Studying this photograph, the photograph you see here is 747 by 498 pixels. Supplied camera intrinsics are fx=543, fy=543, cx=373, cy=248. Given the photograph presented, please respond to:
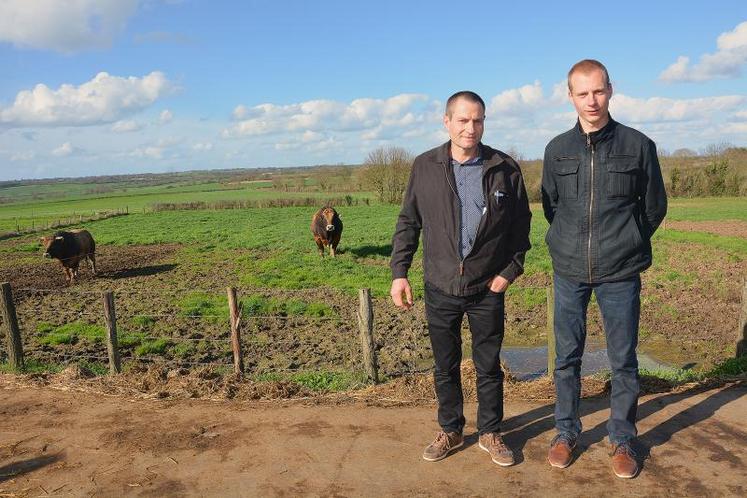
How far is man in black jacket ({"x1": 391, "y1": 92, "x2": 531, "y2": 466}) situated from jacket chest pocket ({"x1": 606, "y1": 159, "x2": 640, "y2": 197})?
0.52 metres

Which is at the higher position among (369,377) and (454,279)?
(454,279)

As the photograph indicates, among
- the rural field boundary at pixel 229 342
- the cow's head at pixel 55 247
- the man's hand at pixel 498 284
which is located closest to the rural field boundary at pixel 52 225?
the cow's head at pixel 55 247

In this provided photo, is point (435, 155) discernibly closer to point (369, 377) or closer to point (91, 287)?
point (369, 377)

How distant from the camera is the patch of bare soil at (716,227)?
20525 mm

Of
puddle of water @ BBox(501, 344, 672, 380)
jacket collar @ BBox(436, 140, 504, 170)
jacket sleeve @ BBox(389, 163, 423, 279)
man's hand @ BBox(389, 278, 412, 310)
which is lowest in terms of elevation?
puddle of water @ BBox(501, 344, 672, 380)

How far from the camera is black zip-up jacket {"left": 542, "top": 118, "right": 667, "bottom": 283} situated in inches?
133

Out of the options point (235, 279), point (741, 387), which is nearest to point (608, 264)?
point (741, 387)

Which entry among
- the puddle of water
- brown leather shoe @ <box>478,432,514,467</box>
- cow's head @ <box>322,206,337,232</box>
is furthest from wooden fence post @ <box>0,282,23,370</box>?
cow's head @ <box>322,206,337,232</box>

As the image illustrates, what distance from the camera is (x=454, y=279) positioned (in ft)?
11.6

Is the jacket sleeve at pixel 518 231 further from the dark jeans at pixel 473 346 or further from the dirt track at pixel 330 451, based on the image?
the dirt track at pixel 330 451

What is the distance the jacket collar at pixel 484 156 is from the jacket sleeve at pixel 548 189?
347 millimetres

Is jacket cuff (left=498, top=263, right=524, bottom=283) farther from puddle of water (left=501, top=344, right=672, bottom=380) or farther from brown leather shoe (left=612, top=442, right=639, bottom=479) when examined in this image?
puddle of water (left=501, top=344, right=672, bottom=380)

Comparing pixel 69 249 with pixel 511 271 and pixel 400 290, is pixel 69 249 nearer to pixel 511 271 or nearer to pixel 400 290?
pixel 400 290

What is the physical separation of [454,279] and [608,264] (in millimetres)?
968
